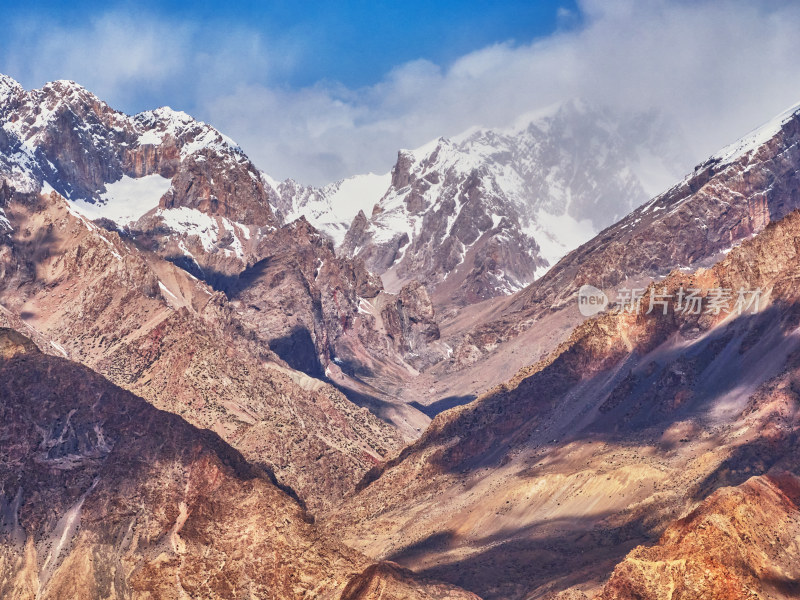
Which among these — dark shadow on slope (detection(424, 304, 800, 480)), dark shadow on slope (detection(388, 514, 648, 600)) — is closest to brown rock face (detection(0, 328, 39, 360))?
dark shadow on slope (detection(388, 514, 648, 600))

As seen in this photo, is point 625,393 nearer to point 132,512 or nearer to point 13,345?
point 13,345

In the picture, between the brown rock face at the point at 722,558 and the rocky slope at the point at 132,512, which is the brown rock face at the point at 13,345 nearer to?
the rocky slope at the point at 132,512

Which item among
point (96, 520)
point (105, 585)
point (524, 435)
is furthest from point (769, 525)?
point (524, 435)

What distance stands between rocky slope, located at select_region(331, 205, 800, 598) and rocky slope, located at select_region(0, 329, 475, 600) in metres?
24.1

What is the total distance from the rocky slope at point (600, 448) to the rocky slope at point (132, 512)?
24089 mm

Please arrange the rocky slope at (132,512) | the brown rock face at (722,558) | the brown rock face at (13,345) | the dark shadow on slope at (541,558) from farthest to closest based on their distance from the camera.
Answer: the brown rock face at (13,345) < the dark shadow on slope at (541,558) < the rocky slope at (132,512) < the brown rock face at (722,558)

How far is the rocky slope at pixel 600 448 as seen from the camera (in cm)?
11825

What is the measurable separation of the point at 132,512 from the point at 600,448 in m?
72.0

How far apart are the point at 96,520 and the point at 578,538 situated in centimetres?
5087

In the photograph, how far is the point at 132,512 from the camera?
338ft

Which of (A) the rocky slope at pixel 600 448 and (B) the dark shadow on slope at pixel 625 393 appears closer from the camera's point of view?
(A) the rocky slope at pixel 600 448

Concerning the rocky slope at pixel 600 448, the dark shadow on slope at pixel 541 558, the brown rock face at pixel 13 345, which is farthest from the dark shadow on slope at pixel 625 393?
the brown rock face at pixel 13 345

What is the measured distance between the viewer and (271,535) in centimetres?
8362

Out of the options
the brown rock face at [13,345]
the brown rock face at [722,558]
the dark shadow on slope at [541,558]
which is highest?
the brown rock face at [13,345]
